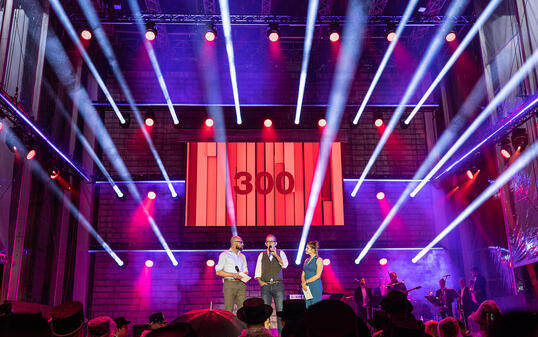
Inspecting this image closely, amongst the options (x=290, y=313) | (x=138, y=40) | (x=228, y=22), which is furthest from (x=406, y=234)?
(x=290, y=313)

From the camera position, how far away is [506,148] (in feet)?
27.3

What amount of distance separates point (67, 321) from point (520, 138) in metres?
7.43

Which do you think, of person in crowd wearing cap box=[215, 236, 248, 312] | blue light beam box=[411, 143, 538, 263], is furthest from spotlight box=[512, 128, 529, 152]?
person in crowd wearing cap box=[215, 236, 248, 312]

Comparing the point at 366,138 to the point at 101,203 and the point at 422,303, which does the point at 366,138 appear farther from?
the point at 101,203

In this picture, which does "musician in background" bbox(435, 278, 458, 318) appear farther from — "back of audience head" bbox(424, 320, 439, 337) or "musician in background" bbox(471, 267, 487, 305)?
"back of audience head" bbox(424, 320, 439, 337)

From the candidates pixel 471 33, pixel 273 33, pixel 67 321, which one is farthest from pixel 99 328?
pixel 471 33

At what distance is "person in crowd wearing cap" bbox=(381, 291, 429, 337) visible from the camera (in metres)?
1.93

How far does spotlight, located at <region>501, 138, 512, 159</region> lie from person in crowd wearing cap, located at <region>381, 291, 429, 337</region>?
261 inches

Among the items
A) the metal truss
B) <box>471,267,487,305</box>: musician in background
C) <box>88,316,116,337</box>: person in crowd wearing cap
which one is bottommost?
<box>88,316,116,337</box>: person in crowd wearing cap

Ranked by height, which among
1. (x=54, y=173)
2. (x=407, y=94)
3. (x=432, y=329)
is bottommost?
(x=432, y=329)

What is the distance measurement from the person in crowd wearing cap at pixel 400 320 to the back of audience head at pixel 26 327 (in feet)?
4.02

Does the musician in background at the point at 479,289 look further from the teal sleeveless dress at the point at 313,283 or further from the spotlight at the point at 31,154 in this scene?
the spotlight at the point at 31,154

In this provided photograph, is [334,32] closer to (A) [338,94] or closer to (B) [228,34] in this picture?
(B) [228,34]

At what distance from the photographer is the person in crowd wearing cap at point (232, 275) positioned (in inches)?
308
